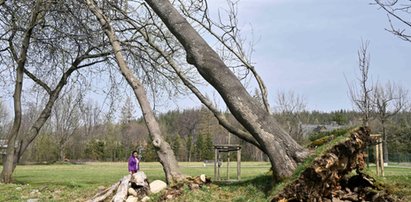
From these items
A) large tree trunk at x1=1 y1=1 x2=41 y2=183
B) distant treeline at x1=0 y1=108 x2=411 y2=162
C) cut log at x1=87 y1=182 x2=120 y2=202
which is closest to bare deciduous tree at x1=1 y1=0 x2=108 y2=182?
large tree trunk at x1=1 y1=1 x2=41 y2=183

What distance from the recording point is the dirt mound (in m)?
6.52

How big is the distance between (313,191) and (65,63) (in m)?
10.4

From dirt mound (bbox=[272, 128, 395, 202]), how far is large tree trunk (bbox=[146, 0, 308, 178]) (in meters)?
0.30

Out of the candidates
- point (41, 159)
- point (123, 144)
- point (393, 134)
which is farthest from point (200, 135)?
point (393, 134)

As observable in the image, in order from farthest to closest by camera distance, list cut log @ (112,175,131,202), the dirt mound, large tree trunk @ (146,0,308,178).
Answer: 1. cut log @ (112,175,131,202)
2. large tree trunk @ (146,0,308,178)
3. the dirt mound

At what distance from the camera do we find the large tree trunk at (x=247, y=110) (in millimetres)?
6805

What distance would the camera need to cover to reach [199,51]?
7383 mm

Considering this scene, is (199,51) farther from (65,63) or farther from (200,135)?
(200,135)

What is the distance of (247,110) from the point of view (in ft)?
22.8

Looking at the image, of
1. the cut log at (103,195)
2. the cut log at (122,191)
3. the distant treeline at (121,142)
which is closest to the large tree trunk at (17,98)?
the cut log at (103,195)

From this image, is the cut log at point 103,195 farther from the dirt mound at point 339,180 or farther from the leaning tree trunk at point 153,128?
the dirt mound at point 339,180

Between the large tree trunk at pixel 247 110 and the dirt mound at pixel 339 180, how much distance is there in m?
0.30

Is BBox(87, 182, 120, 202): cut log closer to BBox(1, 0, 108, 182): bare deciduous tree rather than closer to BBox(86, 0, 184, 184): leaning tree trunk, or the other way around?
BBox(86, 0, 184, 184): leaning tree trunk

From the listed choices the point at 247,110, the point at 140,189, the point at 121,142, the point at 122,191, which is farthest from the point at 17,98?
the point at 121,142
